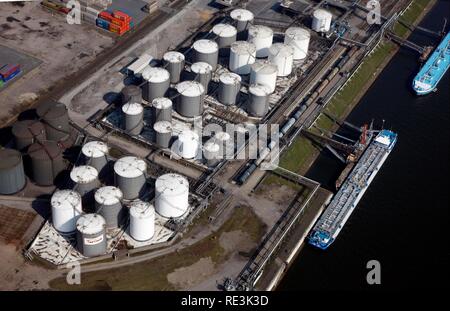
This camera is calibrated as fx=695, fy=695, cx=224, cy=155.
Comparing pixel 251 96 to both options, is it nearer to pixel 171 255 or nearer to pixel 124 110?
pixel 124 110

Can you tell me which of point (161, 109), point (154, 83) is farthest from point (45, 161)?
point (154, 83)

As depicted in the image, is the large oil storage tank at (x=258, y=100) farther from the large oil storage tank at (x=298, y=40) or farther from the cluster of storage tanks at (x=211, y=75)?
the large oil storage tank at (x=298, y=40)

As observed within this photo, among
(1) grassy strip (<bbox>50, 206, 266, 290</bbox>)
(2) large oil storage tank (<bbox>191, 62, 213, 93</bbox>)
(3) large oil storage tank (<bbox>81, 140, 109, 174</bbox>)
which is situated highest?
(2) large oil storage tank (<bbox>191, 62, 213, 93</bbox>)

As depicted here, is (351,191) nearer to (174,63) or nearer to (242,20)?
(174,63)

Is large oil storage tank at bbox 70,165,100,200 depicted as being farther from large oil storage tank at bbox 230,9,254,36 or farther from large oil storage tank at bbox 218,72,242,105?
large oil storage tank at bbox 230,9,254,36

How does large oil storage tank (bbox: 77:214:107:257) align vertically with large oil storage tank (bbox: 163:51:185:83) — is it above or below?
below

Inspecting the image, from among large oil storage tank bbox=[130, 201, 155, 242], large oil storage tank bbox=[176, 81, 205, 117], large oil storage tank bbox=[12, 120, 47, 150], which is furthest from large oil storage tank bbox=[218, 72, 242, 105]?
large oil storage tank bbox=[130, 201, 155, 242]
